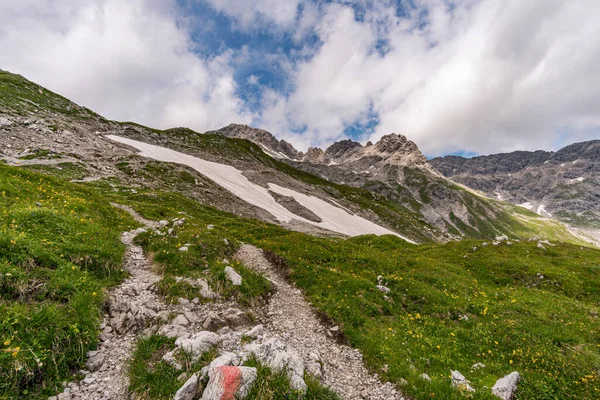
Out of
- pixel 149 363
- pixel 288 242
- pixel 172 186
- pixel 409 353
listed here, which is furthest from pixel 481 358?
pixel 172 186

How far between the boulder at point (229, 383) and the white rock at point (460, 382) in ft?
24.7

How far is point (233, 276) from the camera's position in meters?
14.9

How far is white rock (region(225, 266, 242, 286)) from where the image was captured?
47.7ft

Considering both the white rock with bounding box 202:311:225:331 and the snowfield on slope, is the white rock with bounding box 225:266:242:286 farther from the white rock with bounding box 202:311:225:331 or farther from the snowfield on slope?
the snowfield on slope

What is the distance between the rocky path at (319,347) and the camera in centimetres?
970

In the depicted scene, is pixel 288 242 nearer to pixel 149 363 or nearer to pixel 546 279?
pixel 149 363

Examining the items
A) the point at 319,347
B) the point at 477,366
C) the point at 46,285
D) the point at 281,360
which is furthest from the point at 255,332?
the point at 477,366

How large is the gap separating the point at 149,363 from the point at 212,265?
7379 millimetres

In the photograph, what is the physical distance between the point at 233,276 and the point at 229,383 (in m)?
7.91

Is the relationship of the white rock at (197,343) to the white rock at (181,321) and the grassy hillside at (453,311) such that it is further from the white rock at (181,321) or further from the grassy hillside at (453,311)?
the grassy hillside at (453,311)

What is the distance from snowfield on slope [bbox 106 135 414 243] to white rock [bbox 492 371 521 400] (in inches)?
2024

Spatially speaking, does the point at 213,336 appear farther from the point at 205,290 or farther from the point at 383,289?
the point at 383,289

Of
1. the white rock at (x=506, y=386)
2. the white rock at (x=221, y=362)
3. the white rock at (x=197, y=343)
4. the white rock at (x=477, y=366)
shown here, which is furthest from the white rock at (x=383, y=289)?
the white rock at (x=221, y=362)

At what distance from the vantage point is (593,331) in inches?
534
